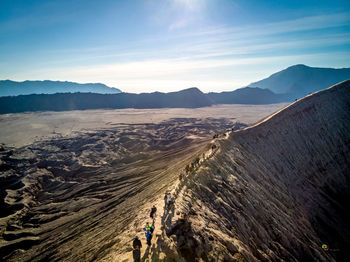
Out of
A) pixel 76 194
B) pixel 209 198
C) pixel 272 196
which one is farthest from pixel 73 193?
pixel 272 196

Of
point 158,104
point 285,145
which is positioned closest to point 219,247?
point 285,145

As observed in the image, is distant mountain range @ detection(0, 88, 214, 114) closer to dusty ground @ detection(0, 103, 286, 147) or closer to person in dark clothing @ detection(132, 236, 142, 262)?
dusty ground @ detection(0, 103, 286, 147)

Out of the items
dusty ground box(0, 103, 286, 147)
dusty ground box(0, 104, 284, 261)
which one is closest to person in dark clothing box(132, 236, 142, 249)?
dusty ground box(0, 104, 284, 261)

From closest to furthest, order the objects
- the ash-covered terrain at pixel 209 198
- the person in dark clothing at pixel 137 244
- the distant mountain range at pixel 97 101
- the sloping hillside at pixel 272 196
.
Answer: the person in dark clothing at pixel 137 244 → the sloping hillside at pixel 272 196 → the ash-covered terrain at pixel 209 198 → the distant mountain range at pixel 97 101

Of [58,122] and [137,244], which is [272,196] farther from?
[58,122]

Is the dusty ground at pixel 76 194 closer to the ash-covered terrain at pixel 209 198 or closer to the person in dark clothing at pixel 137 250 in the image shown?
the ash-covered terrain at pixel 209 198

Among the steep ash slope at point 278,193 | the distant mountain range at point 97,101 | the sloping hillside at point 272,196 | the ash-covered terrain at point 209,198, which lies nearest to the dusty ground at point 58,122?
the distant mountain range at point 97,101
